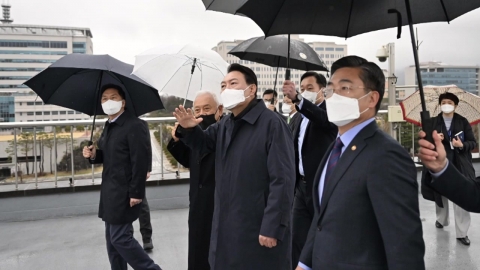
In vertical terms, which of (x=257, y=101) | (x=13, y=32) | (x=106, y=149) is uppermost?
(x=13, y=32)

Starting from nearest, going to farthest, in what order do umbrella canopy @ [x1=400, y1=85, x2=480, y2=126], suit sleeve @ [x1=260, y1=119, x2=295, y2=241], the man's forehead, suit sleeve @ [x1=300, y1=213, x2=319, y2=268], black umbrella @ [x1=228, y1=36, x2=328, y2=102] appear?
suit sleeve @ [x1=300, y1=213, x2=319, y2=268]
suit sleeve @ [x1=260, y1=119, x2=295, y2=241]
the man's forehead
black umbrella @ [x1=228, y1=36, x2=328, y2=102]
umbrella canopy @ [x1=400, y1=85, x2=480, y2=126]

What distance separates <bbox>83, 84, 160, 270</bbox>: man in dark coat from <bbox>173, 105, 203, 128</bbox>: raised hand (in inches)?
38.6

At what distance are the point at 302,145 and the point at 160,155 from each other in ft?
14.6

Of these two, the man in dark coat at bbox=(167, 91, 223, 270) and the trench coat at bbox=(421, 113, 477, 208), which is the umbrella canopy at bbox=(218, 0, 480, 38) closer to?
the man in dark coat at bbox=(167, 91, 223, 270)

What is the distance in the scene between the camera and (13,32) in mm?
36406

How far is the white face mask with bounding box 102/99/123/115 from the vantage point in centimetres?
363

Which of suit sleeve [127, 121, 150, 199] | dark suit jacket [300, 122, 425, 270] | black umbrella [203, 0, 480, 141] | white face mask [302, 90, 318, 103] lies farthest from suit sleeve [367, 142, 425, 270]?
suit sleeve [127, 121, 150, 199]

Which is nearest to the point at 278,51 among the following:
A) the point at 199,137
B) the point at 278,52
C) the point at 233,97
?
the point at 278,52

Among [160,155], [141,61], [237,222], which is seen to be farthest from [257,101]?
[160,155]

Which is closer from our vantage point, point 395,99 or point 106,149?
point 106,149

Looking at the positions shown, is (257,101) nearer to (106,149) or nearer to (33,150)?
(106,149)

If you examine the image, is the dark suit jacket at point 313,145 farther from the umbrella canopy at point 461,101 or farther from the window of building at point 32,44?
the window of building at point 32,44

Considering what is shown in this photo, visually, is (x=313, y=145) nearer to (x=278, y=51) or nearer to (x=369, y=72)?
(x=278, y=51)

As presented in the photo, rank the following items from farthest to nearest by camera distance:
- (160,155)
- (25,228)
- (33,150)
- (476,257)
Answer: (160,155) < (33,150) < (25,228) < (476,257)
